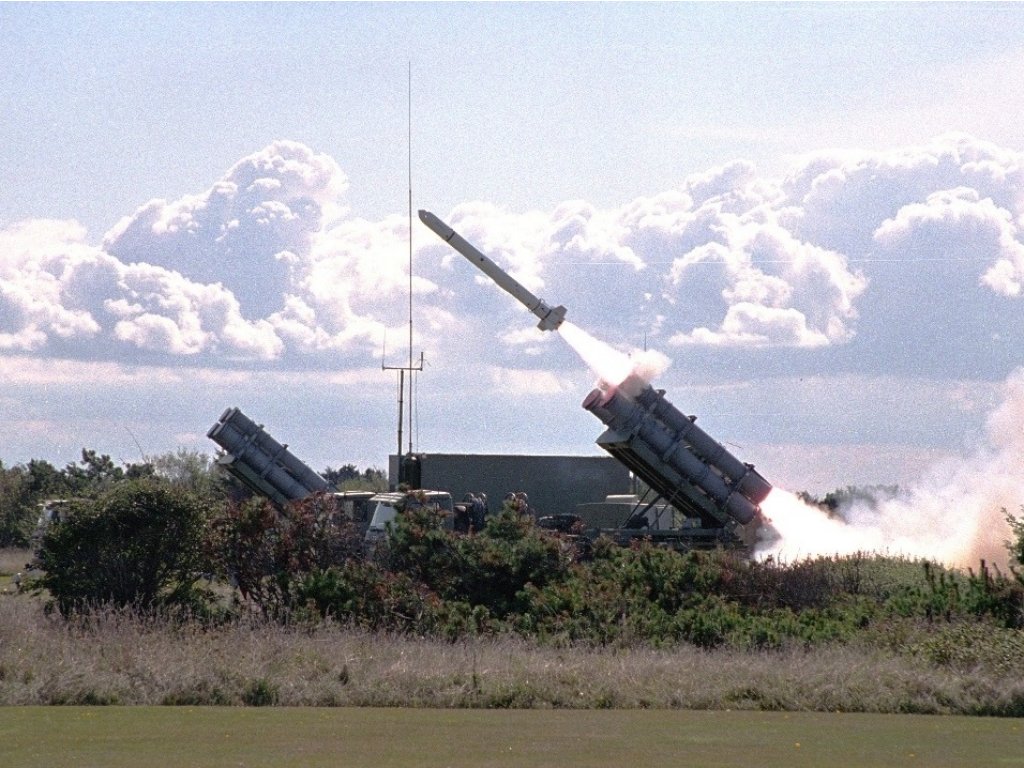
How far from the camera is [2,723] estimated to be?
15297 millimetres

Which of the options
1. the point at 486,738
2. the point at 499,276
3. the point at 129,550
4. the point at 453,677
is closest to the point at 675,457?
the point at 499,276

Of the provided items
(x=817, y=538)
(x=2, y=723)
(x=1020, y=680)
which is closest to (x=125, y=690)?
(x=2, y=723)

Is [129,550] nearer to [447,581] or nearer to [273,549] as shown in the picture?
[273,549]

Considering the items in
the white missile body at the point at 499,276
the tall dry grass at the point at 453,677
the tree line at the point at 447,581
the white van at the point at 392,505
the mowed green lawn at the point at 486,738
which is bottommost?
the mowed green lawn at the point at 486,738

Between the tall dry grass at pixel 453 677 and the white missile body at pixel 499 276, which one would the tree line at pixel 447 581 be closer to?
the tall dry grass at pixel 453 677

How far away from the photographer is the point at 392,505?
34.7m

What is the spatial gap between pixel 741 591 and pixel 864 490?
52.2 feet

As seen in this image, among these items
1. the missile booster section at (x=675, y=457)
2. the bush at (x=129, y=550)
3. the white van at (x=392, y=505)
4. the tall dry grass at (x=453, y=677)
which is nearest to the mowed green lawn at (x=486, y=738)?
the tall dry grass at (x=453, y=677)

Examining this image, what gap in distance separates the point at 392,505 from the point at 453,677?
16.8 metres

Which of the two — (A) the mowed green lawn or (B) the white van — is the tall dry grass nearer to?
(A) the mowed green lawn

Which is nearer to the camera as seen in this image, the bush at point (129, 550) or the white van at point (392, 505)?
the bush at point (129, 550)

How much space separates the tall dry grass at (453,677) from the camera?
57.0ft

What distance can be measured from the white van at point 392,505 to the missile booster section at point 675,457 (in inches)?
177

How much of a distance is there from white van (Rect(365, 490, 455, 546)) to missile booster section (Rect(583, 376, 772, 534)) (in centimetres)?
450
